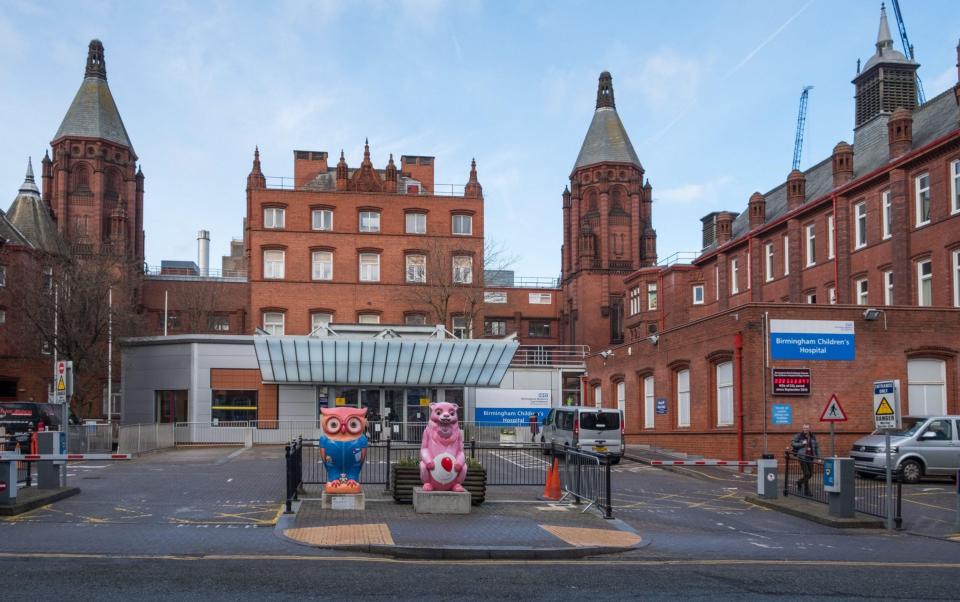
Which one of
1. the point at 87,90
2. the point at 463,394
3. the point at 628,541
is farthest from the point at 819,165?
the point at 87,90

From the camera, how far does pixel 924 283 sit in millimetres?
36562

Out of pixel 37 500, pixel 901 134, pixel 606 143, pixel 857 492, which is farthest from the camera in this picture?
pixel 606 143

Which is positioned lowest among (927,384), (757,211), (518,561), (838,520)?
(838,520)

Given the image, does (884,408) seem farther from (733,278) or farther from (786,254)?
(733,278)

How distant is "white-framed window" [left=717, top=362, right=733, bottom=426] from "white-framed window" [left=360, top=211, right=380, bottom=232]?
102ft

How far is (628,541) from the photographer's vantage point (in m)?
14.6

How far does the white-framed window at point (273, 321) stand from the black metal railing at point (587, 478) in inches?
1578

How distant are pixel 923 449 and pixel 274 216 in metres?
41.3

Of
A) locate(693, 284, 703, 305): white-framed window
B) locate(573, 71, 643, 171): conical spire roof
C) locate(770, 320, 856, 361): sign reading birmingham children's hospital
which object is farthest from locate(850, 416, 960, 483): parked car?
locate(573, 71, 643, 171): conical spire roof

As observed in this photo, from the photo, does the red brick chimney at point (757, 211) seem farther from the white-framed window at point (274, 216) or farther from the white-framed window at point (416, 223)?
the white-framed window at point (274, 216)

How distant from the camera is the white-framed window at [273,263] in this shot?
190 feet

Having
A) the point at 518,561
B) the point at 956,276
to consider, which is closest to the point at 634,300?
the point at 956,276

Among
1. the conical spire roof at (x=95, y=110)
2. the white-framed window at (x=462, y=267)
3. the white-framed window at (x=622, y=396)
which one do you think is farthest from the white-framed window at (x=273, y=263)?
the white-framed window at (x=622, y=396)

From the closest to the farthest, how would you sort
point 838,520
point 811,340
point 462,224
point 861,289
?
point 838,520
point 811,340
point 861,289
point 462,224
